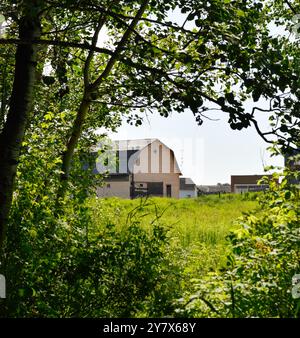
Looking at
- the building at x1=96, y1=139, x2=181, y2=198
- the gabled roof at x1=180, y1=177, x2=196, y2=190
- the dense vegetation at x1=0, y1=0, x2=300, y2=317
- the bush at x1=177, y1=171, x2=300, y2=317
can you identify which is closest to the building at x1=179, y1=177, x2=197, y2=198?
the gabled roof at x1=180, y1=177, x2=196, y2=190

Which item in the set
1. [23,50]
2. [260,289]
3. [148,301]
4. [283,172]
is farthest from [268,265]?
[23,50]

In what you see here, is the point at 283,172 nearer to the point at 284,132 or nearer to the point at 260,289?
the point at 284,132

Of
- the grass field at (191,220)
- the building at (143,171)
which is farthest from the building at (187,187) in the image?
the grass field at (191,220)

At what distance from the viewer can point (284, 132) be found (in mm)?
3914

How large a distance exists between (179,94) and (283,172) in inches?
49.3

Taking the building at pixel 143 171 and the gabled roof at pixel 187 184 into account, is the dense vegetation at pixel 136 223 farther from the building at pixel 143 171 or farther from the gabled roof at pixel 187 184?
the gabled roof at pixel 187 184

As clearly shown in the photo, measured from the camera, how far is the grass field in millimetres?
6250

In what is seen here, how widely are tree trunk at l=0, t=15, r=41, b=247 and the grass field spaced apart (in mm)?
1515

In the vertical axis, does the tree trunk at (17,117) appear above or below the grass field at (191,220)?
above

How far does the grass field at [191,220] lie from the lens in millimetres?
6250

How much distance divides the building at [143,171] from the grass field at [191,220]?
2.45 meters

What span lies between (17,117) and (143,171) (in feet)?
85.4

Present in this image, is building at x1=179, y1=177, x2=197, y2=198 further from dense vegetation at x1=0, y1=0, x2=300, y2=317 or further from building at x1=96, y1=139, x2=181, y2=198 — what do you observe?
dense vegetation at x1=0, y1=0, x2=300, y2=317

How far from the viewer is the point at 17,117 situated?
175 inches
